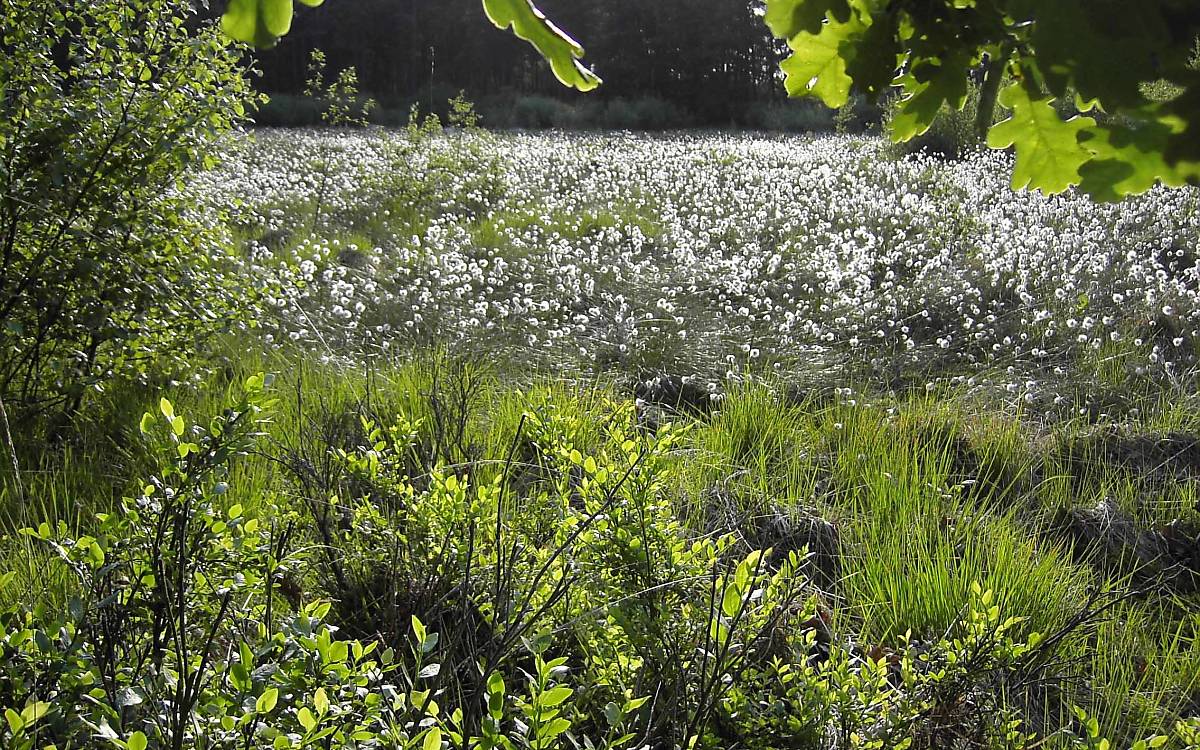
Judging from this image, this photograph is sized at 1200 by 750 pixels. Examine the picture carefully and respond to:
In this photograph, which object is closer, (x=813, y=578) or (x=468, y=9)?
(x=813, y=578)

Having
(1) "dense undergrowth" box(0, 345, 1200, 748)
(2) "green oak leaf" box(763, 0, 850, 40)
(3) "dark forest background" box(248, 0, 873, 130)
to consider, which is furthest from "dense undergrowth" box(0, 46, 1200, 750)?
(3) "dark forest background" box(248, 0, 873, 130)

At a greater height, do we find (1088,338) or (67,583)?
(1088,338)

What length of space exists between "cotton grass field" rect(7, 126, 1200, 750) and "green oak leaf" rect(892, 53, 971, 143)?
0.80 metres

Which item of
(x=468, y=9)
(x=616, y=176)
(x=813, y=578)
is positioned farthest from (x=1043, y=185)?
(x=468, y=9)

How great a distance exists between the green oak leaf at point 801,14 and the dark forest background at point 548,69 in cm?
3067

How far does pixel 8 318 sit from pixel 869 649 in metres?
3.23

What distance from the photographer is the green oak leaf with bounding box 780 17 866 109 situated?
89 cm

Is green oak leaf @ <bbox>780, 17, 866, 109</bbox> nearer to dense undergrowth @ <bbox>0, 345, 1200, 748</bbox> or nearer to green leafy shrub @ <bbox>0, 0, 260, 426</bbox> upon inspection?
dense undergrowth @ <bbox>0, 345, 1200, 748</bbox>

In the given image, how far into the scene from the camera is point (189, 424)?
3.40 metres

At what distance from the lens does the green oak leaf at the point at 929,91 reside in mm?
870

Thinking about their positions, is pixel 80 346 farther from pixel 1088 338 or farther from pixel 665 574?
pixel 1088 338

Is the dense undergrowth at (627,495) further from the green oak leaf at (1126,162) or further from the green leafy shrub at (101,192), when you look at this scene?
the green oak leaf at (1126,162)

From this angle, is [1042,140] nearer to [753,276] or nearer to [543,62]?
[753,276]

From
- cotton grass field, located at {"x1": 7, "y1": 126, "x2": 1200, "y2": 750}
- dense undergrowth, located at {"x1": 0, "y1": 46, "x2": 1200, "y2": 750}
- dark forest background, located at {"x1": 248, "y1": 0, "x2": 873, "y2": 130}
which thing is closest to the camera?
dense undergrowth, located at {"x1": 0, "y1": 46, "x2": 1200, "y2": 750}
